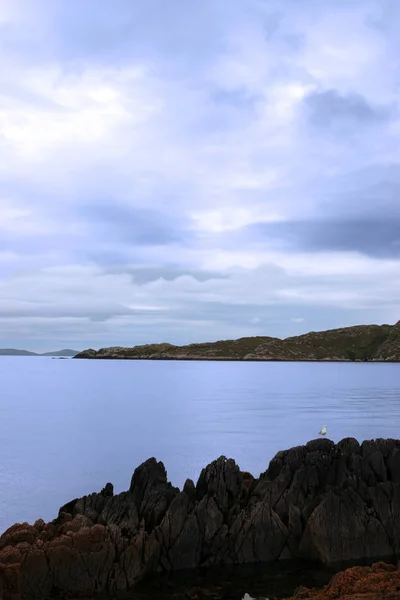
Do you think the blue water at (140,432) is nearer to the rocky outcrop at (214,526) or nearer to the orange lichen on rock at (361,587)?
the rocky outcrop at (214,526)

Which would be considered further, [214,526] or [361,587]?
[214,526]

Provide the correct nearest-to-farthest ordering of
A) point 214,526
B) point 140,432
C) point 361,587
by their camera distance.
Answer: point 361,587
point 214,526
point 140,432

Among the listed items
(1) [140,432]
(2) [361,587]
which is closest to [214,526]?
(2) [361,587]

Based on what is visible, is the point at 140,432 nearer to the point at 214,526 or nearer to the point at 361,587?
the point at 214,526

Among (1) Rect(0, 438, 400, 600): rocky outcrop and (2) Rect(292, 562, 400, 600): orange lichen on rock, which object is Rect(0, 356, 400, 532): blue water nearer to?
(1) Rect(0, 438, 400, 600): rocky outcrop

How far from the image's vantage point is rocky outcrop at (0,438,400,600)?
20.4 m

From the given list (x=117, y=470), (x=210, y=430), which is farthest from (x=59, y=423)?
(x=117, y=470)

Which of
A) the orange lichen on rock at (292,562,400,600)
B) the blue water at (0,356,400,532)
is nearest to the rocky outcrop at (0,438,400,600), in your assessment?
the orange lichen on rock at (292,562,400,600)

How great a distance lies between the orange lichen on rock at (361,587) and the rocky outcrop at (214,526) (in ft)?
11.2

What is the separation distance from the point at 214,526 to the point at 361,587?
6873 millimetres

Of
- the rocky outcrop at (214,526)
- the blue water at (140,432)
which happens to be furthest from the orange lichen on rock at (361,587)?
the blue water at (140,432)

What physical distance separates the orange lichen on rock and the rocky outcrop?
3399 mm

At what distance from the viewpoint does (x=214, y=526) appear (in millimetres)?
23797

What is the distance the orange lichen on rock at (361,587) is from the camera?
17.8m
